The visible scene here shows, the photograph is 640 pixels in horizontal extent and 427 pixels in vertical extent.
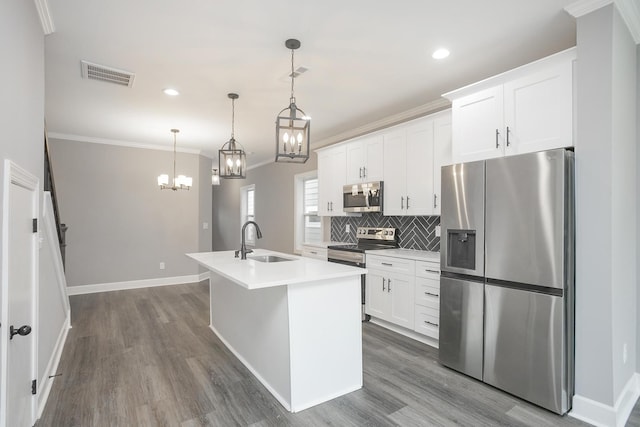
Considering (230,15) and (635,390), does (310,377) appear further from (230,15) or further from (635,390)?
(230,15)

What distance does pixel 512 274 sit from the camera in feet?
7.70

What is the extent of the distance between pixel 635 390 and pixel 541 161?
187 cm

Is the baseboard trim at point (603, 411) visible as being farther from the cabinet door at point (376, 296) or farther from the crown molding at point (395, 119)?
the crown molding at point (395, 119)

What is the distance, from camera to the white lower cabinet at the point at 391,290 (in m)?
3.50

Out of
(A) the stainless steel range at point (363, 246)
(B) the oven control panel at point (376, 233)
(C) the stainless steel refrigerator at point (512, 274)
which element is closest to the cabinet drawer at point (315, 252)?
(A) the stainless steel range at point (363, 246)

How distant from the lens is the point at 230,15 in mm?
2258

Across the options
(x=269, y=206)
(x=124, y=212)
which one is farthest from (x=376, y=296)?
(x=124, y=212)

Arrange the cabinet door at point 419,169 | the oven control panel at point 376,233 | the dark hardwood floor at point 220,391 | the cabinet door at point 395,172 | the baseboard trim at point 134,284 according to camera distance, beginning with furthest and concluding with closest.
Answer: the baseboard trim at point 134,284 < the oven control panel at point 376,233 < the cabinet door at point 395,172 < the cabinet door at point 419,169 < the dark hardwood floor at point 220,391

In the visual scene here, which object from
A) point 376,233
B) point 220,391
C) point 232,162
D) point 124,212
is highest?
point 232,162

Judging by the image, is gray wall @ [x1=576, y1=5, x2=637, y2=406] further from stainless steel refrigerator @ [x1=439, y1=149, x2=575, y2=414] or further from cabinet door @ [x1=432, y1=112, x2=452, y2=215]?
cabinet door @ [x1=432, y1=112, x2=452, y2=215]

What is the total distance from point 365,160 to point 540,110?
2.31 m

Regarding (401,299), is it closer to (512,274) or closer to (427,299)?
(427,299)

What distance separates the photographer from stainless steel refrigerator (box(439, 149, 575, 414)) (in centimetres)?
212

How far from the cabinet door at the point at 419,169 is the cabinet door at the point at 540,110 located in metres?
1.10
